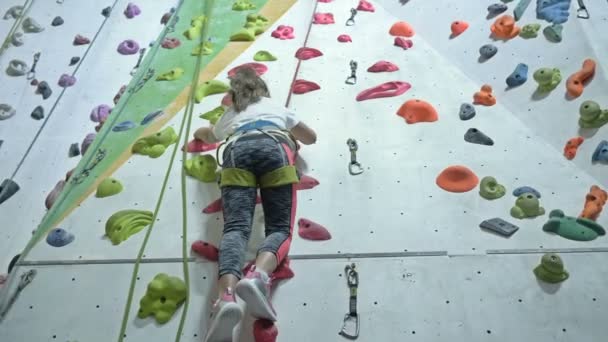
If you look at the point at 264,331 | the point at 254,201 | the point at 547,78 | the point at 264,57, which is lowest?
the point at 264,331

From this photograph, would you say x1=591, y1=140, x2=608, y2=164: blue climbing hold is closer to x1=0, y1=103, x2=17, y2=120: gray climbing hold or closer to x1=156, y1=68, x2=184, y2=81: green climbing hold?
x1=156, y1=68, x2=184, y2=81: green climbing hold

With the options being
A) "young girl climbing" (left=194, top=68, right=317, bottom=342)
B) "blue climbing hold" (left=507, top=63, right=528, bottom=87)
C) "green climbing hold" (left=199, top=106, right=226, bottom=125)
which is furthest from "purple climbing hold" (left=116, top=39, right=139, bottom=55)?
"blue climbing hold" (left=507, top=63, right=528, bottom=87)

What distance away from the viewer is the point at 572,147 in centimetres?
191

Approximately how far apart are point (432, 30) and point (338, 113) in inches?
33.6

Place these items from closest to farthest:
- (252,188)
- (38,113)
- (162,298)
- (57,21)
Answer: (162,298), (252,188), (38,113), (57,21)

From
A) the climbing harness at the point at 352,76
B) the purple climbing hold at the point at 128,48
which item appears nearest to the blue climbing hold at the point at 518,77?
the climbing harness at the point at 352,76

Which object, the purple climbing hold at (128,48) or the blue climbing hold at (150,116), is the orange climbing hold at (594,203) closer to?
the blue climbing hold at (150,116)

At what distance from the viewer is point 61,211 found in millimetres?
1978

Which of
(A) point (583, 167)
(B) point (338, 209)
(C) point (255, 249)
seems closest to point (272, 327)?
(C) point (255, 249)

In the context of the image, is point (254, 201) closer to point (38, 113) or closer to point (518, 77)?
point (518, 77)

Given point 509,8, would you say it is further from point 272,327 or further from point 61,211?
point 61,211

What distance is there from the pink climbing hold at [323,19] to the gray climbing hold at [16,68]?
1.61 meters

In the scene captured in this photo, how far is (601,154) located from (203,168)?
4.76ft

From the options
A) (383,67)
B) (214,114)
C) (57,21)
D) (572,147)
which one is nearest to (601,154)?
(572,147)
